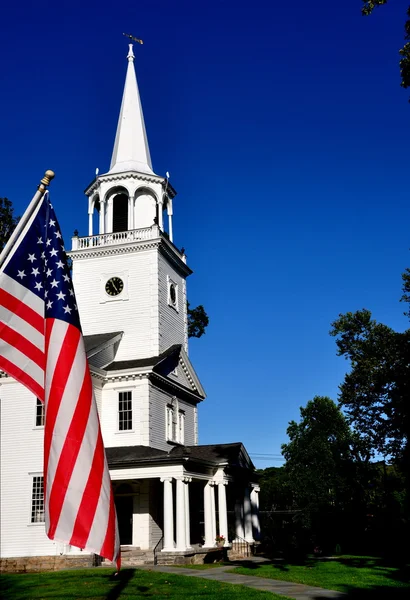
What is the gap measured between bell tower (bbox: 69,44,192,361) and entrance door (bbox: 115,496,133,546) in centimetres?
719

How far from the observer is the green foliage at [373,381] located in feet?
145

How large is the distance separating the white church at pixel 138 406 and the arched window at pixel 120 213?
0.07m

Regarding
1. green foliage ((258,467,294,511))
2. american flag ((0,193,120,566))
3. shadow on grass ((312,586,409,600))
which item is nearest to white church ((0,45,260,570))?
shadow on grass ((312,586,409,600))

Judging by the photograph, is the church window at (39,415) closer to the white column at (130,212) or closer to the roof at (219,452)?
the roof at (219,452)

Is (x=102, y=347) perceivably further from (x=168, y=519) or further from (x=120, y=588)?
(x=120, y=588)

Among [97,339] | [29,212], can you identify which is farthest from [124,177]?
[29,212]

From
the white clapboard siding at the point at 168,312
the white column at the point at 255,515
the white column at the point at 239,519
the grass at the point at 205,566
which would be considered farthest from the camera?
the white column at the point at 255,515

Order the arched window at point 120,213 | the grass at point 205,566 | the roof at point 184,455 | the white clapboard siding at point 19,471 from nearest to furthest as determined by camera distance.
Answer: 1. the grass at point 205,566
2. the roof at point 184,455
3. the white clapboard siding at point 19,471
4. the arched window at point 120,213

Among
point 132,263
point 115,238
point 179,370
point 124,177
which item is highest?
point 124,177

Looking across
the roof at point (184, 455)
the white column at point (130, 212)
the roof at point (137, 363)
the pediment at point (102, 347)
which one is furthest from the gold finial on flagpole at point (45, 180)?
the white column at point (130, 212)

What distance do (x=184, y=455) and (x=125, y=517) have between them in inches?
202

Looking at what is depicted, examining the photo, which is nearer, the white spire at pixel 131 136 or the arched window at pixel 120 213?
the arched window at pixel 120 213

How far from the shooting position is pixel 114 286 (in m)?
33.0

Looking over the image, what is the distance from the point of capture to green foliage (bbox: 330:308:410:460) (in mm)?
44344
